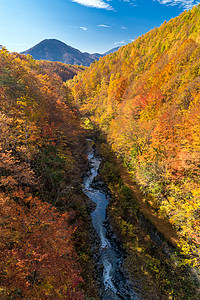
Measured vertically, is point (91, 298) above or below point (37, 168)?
below

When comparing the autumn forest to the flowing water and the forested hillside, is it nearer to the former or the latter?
the forested hillside

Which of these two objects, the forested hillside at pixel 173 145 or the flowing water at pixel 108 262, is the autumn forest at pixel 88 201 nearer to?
the forested hillside at pixel 173 145

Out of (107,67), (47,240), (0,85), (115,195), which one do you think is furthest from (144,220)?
(107,67)

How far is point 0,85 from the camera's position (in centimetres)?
2256

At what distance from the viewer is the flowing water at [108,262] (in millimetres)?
14805

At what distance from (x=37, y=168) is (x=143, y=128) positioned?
20504mm

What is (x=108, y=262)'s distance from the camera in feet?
58.6

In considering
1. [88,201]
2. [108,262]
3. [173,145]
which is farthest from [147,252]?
[173,145]

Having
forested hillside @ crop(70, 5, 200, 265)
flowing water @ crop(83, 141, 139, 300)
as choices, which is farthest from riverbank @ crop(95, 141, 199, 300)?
forested hillside @ crop(70, 5, 200, 265)

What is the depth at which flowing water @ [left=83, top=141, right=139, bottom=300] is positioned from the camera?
14805 mm

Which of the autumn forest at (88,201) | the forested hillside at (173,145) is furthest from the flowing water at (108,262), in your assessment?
the forested hillside at (173,145)

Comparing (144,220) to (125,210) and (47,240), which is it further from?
(47,240)

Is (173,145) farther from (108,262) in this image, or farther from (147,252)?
(108,262)

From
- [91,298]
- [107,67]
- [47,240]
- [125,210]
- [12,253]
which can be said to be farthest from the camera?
[107,67]
